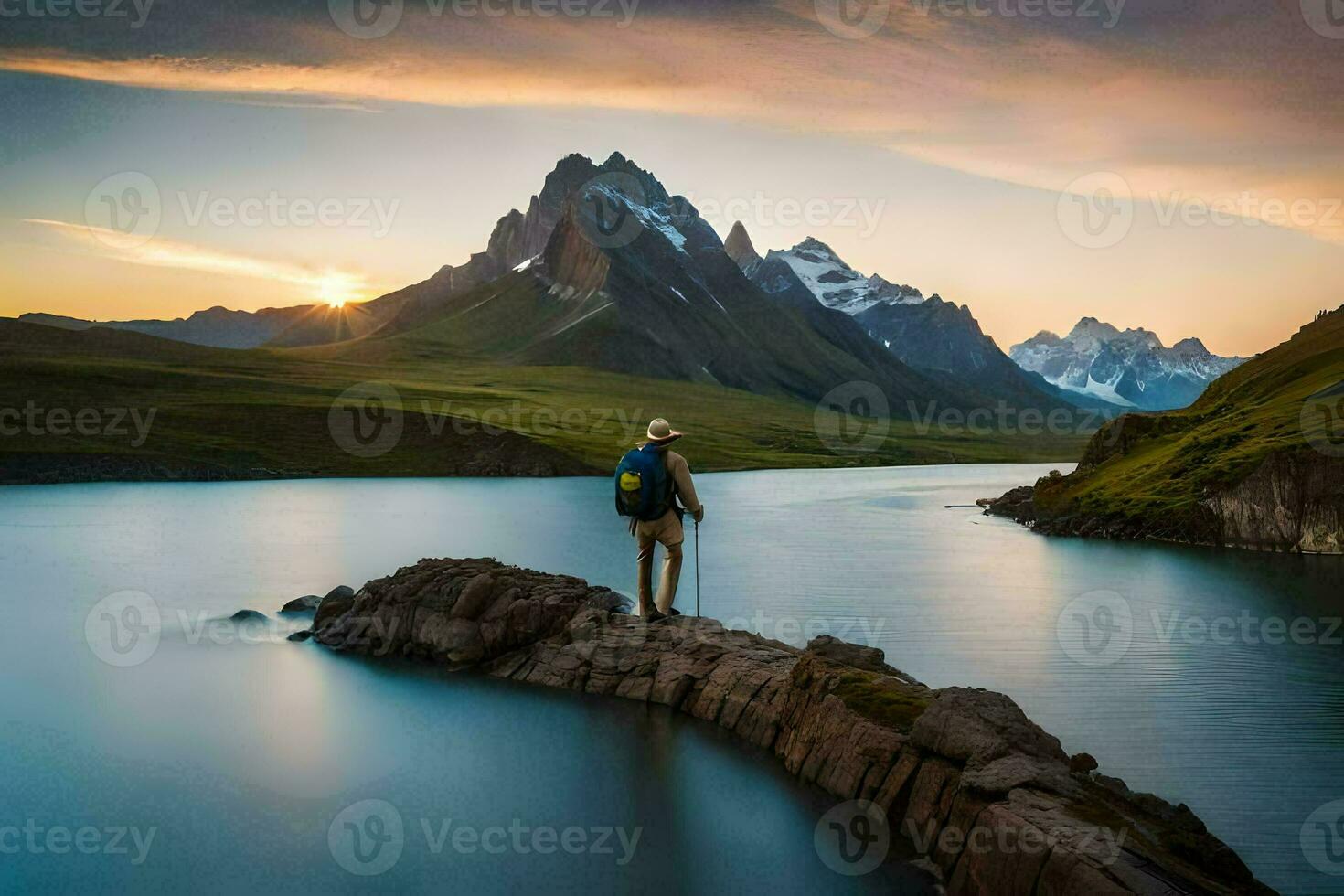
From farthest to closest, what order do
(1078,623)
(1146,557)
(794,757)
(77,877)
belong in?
(1146,557) → (1078,623) → (794,757) → (77,877)

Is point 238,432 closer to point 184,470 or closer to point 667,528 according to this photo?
point 184,470

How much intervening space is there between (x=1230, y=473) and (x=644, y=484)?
185ft

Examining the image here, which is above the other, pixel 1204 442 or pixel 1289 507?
pixel 1204 442

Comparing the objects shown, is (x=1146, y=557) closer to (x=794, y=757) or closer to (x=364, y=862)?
(x=794, y=757)

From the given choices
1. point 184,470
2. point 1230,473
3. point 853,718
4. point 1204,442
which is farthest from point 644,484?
point 184,470

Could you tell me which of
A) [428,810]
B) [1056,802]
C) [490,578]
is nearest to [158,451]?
[490,578]

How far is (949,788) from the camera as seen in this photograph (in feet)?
58.7

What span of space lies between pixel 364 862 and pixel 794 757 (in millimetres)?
9207

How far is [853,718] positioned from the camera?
21.2m

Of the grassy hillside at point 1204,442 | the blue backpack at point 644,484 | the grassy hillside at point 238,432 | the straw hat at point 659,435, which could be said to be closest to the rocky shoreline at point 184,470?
the grassy hillside at point 238,432

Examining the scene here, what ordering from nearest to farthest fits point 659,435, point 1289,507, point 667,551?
point 659,435 → point 667,551 → point 1289,507

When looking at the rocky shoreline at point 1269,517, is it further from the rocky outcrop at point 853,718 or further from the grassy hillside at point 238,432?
the grassy hillside at point 238,432

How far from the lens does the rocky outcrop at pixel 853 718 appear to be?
14.9 m

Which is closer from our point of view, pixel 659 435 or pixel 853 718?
pixel 853 718
